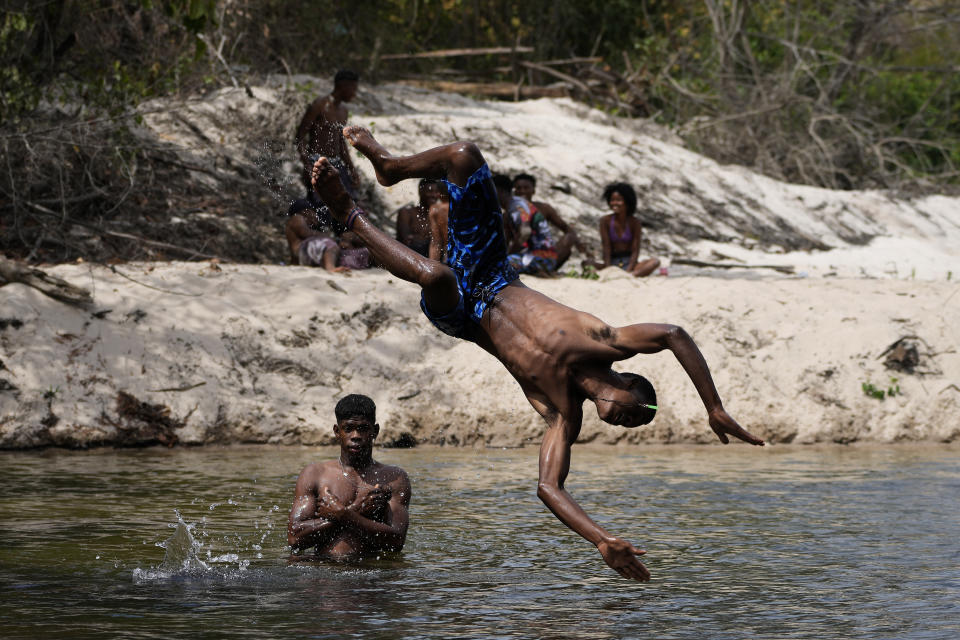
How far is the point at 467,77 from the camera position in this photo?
24.2 m

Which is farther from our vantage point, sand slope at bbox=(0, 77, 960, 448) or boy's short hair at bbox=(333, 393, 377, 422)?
sand slope at bbox=(0, 77, 960, 448)

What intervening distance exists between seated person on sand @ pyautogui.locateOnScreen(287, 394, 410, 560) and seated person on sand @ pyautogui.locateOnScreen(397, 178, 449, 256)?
5.70 meters

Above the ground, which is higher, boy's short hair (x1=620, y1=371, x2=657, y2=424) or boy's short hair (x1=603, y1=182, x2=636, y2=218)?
boy's short hair (x1=603, y1=182, x2=636, y2=218)

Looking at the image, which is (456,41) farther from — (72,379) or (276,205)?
(72,379)

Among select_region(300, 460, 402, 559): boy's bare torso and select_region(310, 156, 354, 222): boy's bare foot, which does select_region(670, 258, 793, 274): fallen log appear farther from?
select_region(310, 156, 354, 222): boy's bare foot

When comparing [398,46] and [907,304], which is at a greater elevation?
[398,46]

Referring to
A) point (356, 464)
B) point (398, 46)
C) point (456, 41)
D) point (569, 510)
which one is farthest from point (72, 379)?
point (456, 41)

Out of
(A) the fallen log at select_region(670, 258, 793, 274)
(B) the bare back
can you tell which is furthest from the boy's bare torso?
(A) the fallen log at select_region(670, 258, 793, 274)

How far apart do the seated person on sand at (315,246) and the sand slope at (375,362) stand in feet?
1.26

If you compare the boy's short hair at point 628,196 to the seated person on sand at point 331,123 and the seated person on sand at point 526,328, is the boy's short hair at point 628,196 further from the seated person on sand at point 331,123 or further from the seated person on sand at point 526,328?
the seated person on sand at point 526,328

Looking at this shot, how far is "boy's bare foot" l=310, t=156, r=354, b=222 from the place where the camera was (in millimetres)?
6215

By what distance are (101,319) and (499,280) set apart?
6213mm

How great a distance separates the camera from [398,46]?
22250 millimetres

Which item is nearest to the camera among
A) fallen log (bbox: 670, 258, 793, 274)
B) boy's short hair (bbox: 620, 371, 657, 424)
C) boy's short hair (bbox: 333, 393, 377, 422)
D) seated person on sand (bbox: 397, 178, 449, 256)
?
boy's short hair (bbox: 620, 371, 657, 424)
